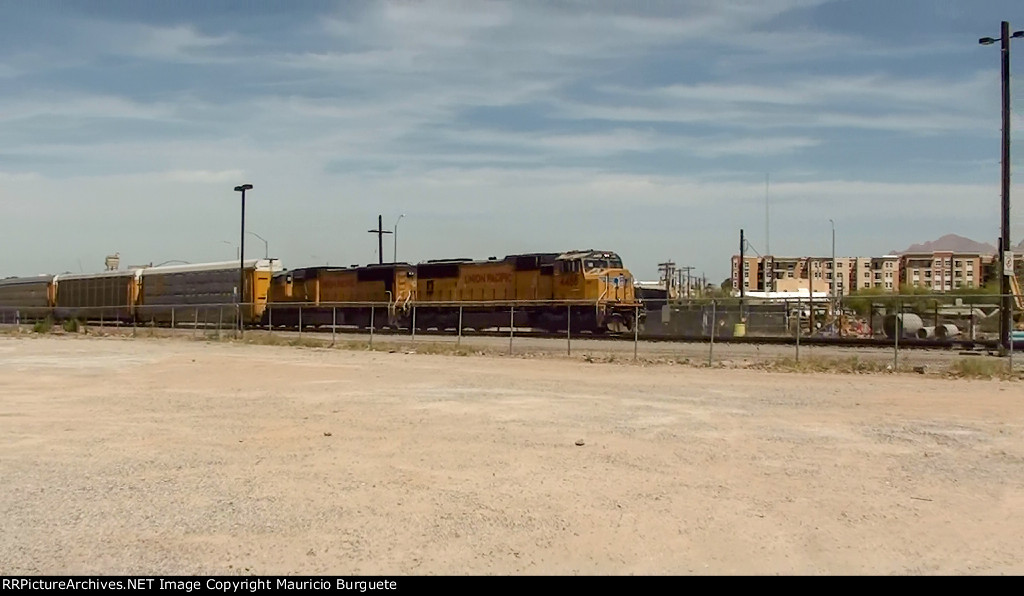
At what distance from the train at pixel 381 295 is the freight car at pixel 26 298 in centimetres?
52

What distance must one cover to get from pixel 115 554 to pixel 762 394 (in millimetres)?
11951

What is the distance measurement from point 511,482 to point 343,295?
39123mm

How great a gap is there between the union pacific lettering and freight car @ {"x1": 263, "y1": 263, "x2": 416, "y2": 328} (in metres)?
3.09

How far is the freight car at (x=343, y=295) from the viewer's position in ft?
142

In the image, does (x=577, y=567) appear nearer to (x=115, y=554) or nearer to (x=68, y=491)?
(x=115, y=554)

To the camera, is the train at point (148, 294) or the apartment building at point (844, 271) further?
the apartment building at point (844, 271)

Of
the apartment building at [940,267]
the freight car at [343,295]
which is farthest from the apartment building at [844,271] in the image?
the freight car at [343,295]

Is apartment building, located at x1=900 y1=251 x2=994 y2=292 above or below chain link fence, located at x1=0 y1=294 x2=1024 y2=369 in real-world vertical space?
above

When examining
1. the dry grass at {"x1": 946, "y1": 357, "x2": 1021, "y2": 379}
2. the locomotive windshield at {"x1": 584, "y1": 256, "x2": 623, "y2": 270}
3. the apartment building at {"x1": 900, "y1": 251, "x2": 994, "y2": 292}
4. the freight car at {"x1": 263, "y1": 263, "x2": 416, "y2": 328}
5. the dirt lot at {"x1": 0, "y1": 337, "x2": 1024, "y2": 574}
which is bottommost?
the dirt lot at {"x1": 0, "y1": 337, "x2": 1024, "y2": 574}

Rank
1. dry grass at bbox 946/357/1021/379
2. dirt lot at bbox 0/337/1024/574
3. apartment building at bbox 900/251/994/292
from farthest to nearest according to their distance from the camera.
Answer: apartment building at bbox 900/251/994/292 → dry grass at bbox 946/357/1021/379 → dirt lot at bbox 0/337/1024/574

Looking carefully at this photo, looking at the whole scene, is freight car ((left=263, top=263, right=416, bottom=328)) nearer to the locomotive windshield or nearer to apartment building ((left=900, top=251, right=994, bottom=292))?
the locomotive windshield

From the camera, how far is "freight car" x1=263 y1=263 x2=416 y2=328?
43.2m

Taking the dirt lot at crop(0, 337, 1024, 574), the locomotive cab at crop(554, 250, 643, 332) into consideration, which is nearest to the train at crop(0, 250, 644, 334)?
the locomotive cab at crop(554, 250, 643, 332)

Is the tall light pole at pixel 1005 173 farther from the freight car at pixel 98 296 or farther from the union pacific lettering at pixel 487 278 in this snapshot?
the freight car at pixel 98 296
